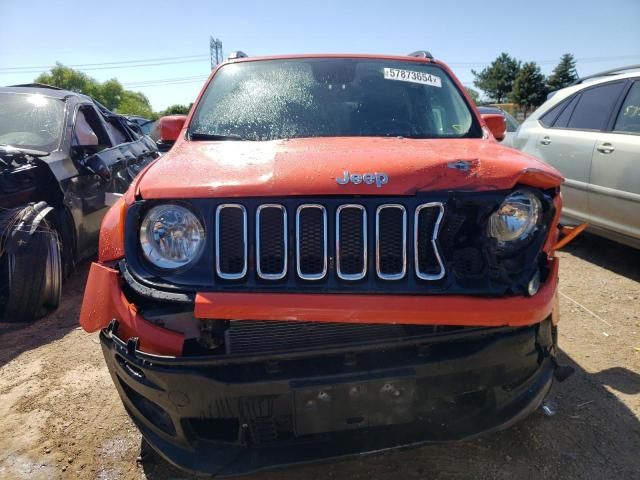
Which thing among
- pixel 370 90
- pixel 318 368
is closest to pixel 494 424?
pixel 318 368

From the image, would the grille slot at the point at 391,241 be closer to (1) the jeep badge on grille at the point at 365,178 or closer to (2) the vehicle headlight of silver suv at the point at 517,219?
(1) the jeep badge on grille at the point at 365,178

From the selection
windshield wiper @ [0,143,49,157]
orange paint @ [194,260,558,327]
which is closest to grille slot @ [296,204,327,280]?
orange paint @ [194,260,558,327]

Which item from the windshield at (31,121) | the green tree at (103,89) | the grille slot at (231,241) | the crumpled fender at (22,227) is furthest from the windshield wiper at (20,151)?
the green tree at (103,89)

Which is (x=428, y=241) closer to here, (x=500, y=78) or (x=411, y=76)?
(x=411, y=76)

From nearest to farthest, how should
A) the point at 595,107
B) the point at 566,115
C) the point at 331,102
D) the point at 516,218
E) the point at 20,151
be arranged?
the point at 516,218 → the point at 331,102 → the point at 20,151 → the point at 595,107 → the point at 566,115

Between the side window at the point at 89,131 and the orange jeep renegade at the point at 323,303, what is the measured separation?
11.2 feet

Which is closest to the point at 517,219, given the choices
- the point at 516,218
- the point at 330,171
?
the point at 516,218

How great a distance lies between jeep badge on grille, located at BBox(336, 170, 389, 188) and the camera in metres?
1.88

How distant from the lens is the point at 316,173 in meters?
1.92

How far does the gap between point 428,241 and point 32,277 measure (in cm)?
328

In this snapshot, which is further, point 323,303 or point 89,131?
point 89,131

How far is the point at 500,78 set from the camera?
51.6 meters

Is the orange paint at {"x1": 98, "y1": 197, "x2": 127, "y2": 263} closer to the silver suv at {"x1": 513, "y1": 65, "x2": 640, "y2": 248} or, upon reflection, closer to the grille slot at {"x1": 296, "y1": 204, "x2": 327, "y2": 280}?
the grille slot at {"x1": 296, "y1": 204, "x2": 327, "y2": 280}

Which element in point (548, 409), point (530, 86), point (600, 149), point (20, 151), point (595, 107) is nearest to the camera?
point (548, 409)
